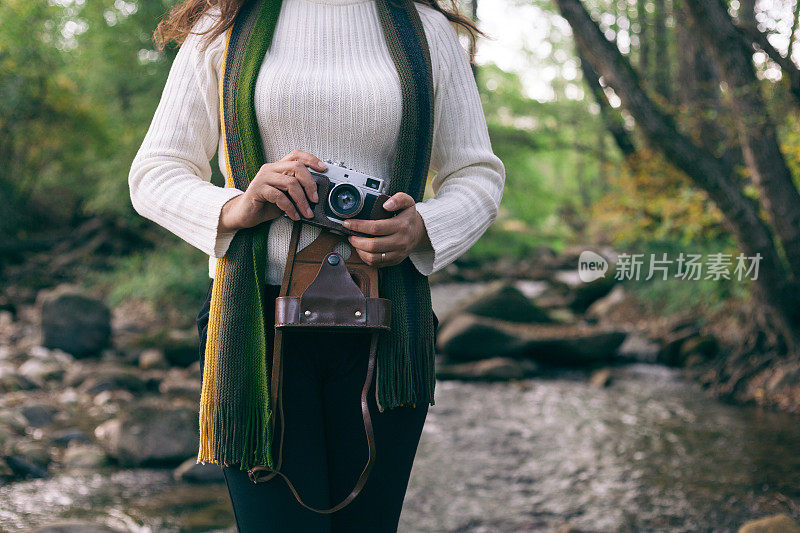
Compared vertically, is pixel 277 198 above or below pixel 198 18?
below

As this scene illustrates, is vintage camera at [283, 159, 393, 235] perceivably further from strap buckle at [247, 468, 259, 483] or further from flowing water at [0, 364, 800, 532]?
Result: flowing water at [0, 364, 800, 532]

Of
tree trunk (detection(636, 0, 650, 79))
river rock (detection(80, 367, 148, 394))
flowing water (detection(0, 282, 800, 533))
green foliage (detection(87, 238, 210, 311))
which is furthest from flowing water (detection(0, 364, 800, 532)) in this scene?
tree trunk (detection(636, 0, 650, 79))

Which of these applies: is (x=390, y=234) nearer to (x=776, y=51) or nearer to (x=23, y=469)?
(x=23, y=469)

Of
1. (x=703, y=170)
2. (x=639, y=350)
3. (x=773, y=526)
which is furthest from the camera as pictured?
(x=639, y=350)

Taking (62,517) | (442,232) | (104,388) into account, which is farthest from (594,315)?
(442,232)

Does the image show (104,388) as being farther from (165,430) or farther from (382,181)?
(382,181)

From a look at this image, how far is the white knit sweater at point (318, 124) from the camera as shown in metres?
1.45

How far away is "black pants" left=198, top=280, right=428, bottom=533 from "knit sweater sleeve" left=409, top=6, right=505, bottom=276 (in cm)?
31

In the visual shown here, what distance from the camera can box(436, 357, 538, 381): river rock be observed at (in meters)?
7.66

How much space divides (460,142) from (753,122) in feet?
16.8

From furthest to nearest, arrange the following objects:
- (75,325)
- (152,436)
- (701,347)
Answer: (75,325), (701,347), (152,436)

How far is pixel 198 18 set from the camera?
61.8 inches

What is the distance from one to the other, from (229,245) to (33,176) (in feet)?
43.7

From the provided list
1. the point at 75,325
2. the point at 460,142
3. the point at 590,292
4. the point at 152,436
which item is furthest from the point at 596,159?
the point at 460,142
